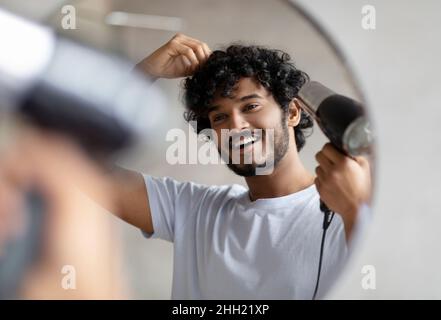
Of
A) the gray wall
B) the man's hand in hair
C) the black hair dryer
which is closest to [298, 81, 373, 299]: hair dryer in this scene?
the black hair dryer

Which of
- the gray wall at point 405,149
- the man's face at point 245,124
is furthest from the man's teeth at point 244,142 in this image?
the gray wall at point 405,149

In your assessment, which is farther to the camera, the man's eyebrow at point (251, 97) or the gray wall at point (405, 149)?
the gray wall at point (405, 149)

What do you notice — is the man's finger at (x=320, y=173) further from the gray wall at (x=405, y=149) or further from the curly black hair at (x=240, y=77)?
the gray wall at (x=405, y=149)

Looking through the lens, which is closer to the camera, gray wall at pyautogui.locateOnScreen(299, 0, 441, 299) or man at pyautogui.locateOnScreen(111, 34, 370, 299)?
man at pyautogui.locateOnScreen(111, 34, 370, 299)

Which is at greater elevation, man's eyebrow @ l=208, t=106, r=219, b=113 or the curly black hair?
the curly black hair

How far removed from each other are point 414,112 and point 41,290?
2.23 feet

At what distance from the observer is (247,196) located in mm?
628

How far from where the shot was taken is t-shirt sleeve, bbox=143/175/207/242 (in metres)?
0.61

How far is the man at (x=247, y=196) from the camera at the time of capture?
2.00ft

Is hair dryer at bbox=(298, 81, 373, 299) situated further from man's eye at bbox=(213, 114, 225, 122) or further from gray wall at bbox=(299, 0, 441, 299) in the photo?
gray wall at bbox=(299, 0, 441, 299)

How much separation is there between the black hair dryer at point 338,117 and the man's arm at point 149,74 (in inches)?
4.9

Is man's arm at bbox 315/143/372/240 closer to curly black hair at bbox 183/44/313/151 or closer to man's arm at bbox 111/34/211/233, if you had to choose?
curly black hair at bbox 183/44/313/151

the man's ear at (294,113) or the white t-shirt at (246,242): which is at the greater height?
the man's ear at (294,113)

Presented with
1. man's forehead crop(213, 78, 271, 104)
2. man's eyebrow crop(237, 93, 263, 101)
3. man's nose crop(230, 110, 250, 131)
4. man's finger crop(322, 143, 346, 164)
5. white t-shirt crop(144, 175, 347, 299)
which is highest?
man's forehead crop(213, 78, 271, 104)
